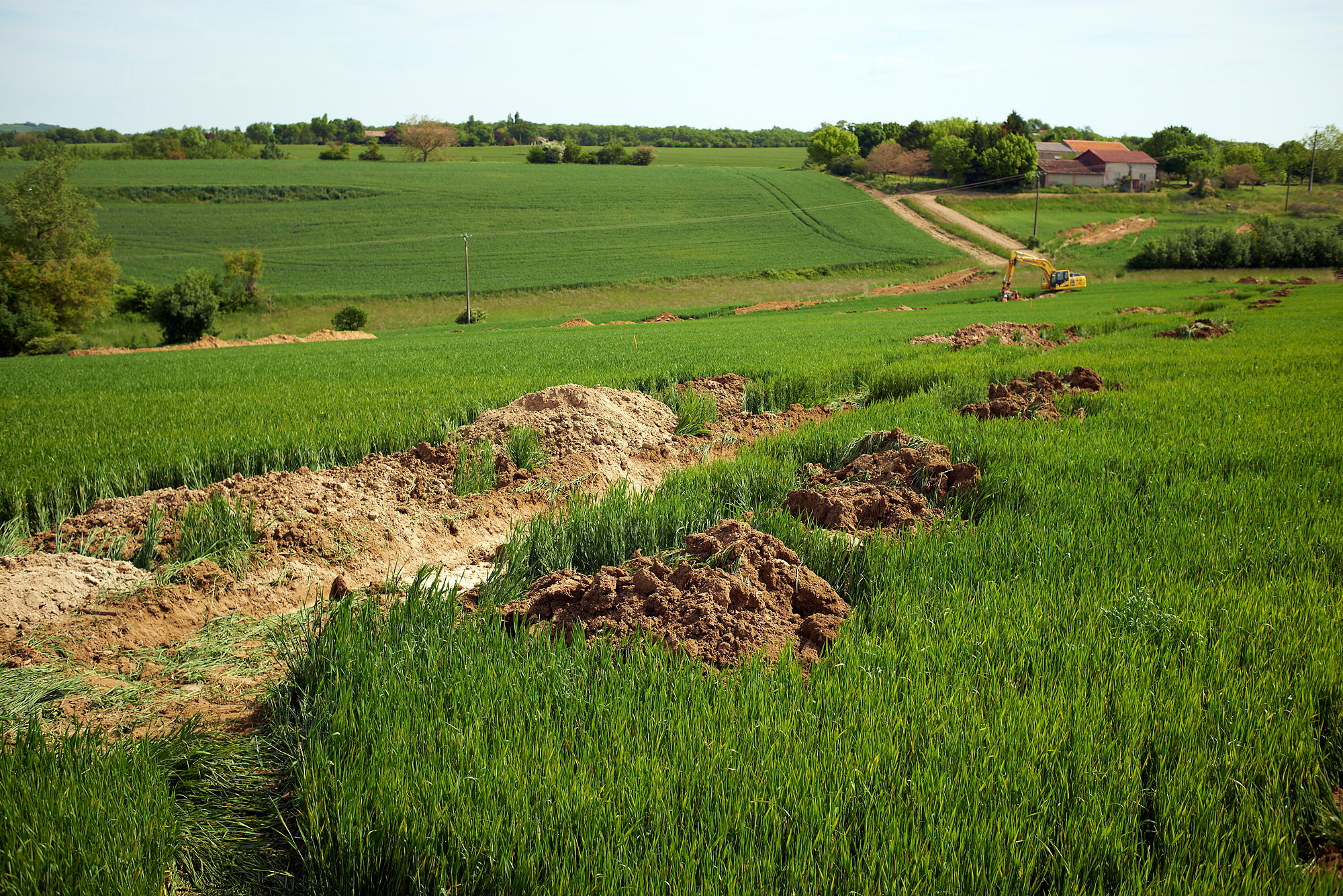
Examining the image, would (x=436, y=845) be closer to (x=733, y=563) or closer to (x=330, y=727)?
(x=330, y=727)

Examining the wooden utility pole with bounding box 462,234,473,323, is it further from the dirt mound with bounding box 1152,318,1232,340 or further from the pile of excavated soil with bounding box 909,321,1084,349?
the dirt mound with bounding box 1152,318,1232,340

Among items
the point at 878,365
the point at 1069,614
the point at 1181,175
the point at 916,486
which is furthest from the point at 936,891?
the point at 1181,175

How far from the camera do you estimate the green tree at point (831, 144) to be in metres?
96.4

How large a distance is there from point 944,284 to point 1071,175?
5488cm

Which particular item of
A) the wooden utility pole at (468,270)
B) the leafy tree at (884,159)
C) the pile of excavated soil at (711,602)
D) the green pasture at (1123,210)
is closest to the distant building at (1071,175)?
the green pasture at (1123,210)

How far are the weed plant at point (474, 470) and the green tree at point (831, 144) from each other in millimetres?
99279

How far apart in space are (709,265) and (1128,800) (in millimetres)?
58617

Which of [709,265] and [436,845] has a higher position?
[709,265]

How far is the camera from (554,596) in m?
4.43

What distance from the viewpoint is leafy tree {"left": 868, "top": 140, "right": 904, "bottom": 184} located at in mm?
90562

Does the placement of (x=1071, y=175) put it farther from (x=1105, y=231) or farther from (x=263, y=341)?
(x=263, y=341)

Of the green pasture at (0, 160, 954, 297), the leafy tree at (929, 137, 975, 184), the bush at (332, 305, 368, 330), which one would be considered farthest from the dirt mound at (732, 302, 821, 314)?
the leafy tree at (929, 137, 975, 184)

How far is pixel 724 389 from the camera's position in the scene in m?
13.1

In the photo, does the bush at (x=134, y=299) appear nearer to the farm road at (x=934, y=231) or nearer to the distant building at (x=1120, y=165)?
the farm road at (x=934, y=231)
